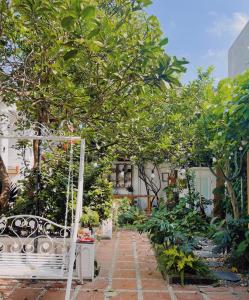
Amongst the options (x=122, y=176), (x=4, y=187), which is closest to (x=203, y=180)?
(x=122, y=176)

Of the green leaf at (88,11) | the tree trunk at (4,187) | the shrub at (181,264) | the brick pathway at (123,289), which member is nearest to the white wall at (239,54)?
the shrub at (181,264)

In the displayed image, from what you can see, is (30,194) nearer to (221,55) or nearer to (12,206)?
(12,206)

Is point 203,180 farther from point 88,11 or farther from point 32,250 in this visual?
point 88,11

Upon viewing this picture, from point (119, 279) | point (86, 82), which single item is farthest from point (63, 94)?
point (119, 279)

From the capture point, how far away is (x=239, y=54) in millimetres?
11242

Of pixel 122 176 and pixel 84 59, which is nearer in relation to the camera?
pixel 84 59

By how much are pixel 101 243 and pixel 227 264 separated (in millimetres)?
3187

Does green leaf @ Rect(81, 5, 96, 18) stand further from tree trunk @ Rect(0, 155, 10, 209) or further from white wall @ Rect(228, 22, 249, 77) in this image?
white wall @ Rect(228, 22, 249, 77)

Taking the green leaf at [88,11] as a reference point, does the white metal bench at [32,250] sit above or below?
below

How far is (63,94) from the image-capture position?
3.82m

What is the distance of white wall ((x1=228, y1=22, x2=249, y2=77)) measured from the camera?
10.5m

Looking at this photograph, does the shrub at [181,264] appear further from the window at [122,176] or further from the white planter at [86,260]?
the window at [122,176]

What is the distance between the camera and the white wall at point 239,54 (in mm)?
10521

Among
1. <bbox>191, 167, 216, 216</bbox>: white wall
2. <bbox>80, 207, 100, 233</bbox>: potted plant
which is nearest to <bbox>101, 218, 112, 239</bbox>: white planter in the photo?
<bbox>80, 207, 100, 233</bbox>: potted plant
